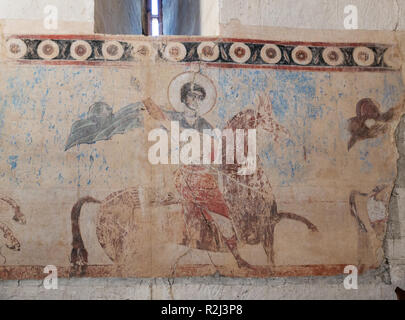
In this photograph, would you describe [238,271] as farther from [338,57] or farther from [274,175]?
[338,57]

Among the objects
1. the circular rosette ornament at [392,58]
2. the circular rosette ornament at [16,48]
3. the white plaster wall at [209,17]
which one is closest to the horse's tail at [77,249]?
the circular rosette ornament at [16,48]

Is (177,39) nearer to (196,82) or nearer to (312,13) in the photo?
(196,82)

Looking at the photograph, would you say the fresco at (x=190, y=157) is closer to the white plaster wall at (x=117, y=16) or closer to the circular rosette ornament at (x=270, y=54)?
the circular rosette ornament at (x=270, y=54)

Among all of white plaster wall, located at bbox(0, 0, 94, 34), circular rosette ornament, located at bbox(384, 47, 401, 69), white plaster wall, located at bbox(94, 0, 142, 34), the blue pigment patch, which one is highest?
white plaster wall, located at bbox(94, 0, 142, 34)

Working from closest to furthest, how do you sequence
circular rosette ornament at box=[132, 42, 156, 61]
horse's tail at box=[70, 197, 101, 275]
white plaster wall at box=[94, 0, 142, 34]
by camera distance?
horse's tail at box=[70, 197, 101, 275] < circular rosette ornament at box=[132, 42, 156, 61] < white plaster wall at box=[94, 0, 142, 34]

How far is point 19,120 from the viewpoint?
11.8 feet

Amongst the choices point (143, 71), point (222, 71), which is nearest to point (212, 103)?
point (222, 71)

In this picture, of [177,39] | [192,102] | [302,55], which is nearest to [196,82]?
[192,102]

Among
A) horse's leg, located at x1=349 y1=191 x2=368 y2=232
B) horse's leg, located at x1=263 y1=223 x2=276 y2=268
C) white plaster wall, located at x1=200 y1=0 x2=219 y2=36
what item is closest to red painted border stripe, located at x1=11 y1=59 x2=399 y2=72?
white plaster wall, located at x1=200 y1=0 x2=219 y2=36

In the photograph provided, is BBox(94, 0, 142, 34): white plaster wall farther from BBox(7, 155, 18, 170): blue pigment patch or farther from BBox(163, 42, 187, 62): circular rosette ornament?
BBox(7, 155, 18, 170): blue pigment patch

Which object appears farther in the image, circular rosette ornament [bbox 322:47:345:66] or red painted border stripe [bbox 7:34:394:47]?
circular rosette ornament [bbox 322:47:345:66]

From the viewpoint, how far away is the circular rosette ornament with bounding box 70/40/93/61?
12.0 feet

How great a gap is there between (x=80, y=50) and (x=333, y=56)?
6.72 feet

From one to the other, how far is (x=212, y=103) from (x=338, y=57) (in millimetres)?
1124
